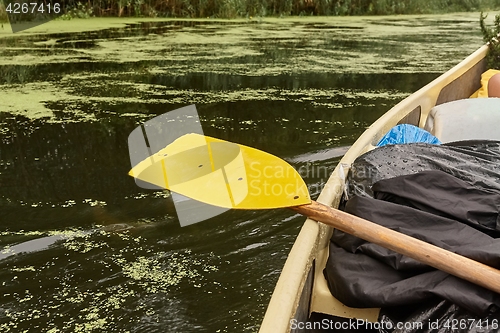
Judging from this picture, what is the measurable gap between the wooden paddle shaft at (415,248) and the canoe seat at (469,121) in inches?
29.9

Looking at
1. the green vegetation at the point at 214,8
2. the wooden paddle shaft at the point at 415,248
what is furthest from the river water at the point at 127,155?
the green vegetation at the point at 214,8

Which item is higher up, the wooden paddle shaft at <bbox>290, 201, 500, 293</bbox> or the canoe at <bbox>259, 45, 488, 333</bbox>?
the wooden paddle shaft at <bbox>290, 201, 500, 293</bbox>

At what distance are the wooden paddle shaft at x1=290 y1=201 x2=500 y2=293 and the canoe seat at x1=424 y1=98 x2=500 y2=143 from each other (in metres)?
0.76

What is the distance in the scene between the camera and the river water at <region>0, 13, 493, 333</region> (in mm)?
1280

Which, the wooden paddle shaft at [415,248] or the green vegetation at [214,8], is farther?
the green vegetation at [214,8]

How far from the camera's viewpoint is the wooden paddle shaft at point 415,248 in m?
0.76

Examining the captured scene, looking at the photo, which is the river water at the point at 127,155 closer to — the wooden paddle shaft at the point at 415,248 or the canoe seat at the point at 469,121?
the wooden paddle shaft at the point at 415,248

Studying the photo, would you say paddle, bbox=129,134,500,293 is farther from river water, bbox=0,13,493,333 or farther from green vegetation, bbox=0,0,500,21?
green vegetation, bbox=0,0,500,21
